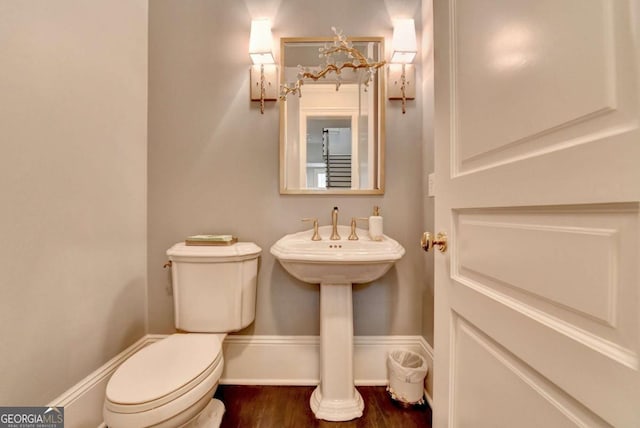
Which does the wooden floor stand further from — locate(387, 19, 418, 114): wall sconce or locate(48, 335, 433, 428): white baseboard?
locate(387, 19, 418, 114): wall sconce

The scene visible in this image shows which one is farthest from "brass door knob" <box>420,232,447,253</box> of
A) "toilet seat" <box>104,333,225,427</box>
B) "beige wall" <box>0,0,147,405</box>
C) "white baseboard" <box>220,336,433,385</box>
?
"beige wall" <box>0,0,147,405</box>

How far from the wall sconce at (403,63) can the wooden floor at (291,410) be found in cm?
160

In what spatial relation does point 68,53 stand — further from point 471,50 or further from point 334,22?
point 471,50

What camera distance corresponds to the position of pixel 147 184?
1528mm

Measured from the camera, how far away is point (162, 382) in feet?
2.92

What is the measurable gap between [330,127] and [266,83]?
447mm

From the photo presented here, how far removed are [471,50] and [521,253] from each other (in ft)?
1.56

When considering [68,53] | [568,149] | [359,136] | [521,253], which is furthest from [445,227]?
[68,53]

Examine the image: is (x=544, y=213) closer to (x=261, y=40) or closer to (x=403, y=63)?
(x=403, y=63)

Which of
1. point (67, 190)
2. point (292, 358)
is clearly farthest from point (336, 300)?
point (67, 190)

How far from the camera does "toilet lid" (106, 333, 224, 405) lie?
0.85 metres

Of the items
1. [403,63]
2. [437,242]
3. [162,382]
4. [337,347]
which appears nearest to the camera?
[437,242]

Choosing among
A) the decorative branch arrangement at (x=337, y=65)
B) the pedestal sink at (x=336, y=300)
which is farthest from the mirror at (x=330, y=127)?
the pedestal sink at (x=336, y=300)

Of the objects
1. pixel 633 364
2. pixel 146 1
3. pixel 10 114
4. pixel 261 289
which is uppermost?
pixel 146 1
